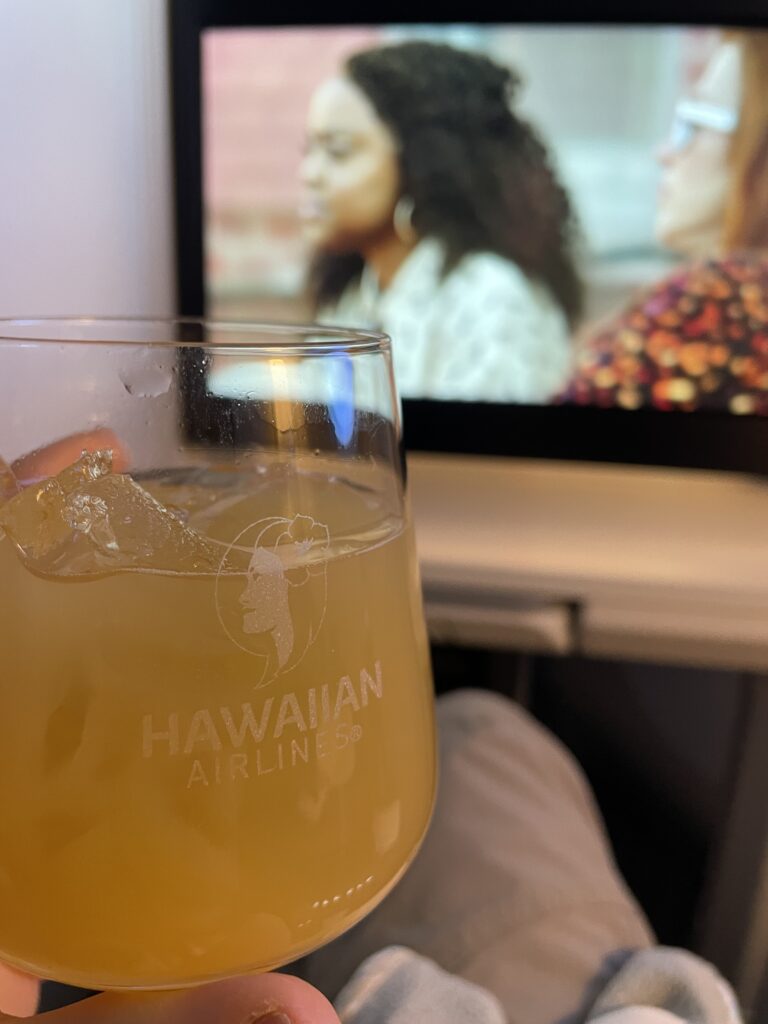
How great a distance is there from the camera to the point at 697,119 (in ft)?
3.43

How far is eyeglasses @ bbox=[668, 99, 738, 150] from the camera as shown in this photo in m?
1.04

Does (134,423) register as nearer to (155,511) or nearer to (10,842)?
(155,511)

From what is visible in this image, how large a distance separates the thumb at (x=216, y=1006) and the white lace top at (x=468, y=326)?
0.84 meters

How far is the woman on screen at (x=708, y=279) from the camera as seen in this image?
1039 millimetres

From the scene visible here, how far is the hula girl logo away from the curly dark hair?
0.85 meters

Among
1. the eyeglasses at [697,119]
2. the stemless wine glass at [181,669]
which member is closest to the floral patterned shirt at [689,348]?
the eyeglasses at [697,119]

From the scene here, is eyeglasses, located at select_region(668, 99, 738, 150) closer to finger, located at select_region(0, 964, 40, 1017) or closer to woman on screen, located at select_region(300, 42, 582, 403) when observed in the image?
woman on screen, located at select_region(300, 42, 582, 403)

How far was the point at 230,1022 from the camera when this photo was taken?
0.36 m

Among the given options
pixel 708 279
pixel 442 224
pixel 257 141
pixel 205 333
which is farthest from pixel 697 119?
pixel 205 333

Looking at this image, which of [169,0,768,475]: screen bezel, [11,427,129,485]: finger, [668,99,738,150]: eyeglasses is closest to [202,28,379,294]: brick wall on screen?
[169,0,768,475]: screen bezel

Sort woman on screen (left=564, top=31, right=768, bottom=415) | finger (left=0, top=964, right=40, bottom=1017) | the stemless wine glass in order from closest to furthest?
the stemless wine glass < finger (left=0, top=964, right=40, bottom=1017) < woman on screen (left=564, top=31, right=768, bottom=415)

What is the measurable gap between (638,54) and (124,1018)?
1084 mm

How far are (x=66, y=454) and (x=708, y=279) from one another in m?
0.93

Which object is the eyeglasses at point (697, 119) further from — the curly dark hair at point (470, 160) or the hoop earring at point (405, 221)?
the hoop earring at point (405, 221)
